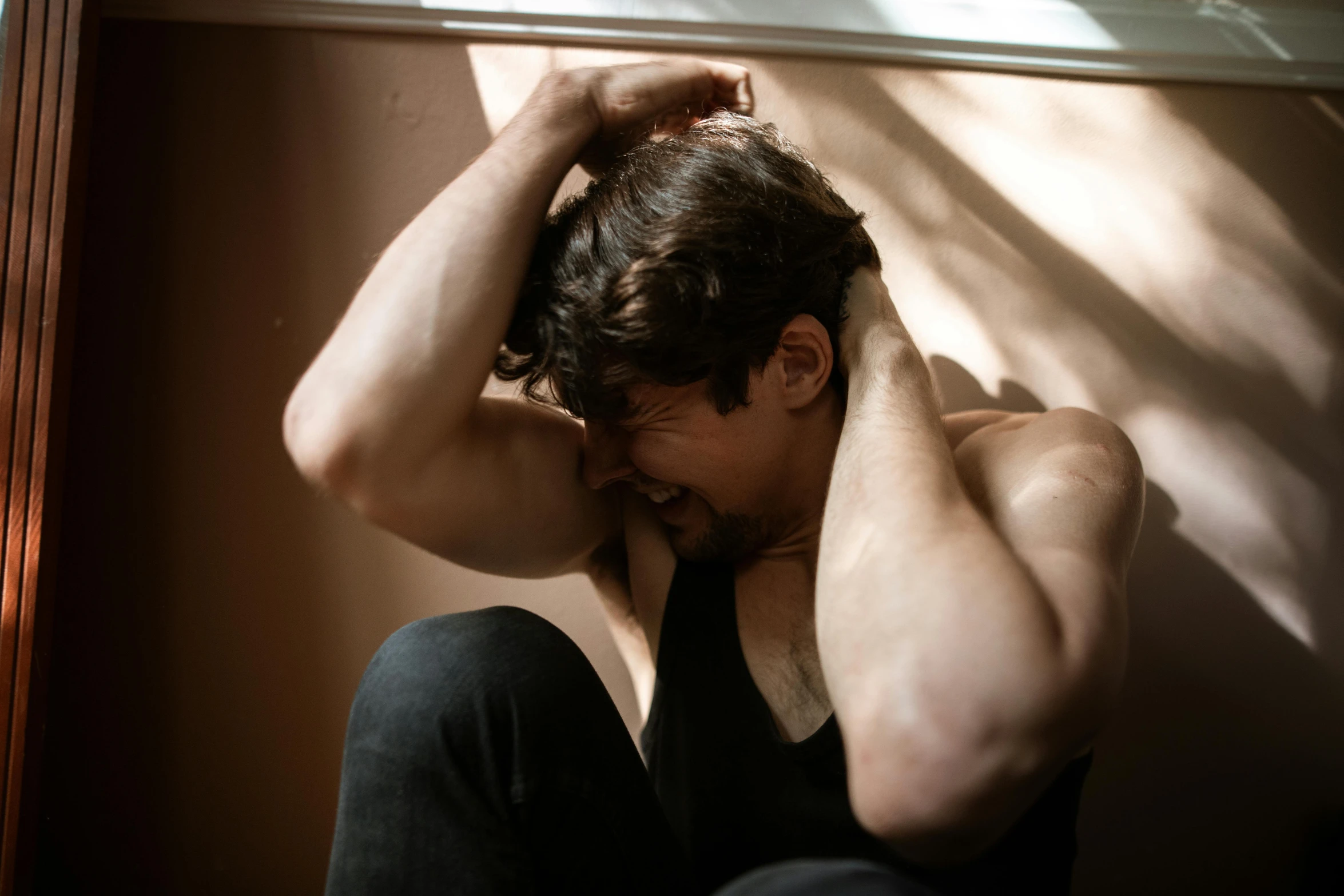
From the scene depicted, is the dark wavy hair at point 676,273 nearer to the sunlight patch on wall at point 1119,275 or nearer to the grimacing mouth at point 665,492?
the grimacing mouth at point 665,492

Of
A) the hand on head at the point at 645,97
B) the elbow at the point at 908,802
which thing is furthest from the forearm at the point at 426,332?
the elbow at the point at 908,802

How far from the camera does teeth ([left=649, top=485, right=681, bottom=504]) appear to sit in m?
0.95

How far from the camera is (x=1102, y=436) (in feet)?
2.64

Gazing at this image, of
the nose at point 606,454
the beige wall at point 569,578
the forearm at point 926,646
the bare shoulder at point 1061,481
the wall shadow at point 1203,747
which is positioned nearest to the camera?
the forearm at point 926,646

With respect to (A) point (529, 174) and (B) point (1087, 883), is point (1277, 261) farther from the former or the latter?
(A) point (529, 174)

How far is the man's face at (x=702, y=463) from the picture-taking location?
86cm

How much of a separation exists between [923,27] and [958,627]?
38.0 inches

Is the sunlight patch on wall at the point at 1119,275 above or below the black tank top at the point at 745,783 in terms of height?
above

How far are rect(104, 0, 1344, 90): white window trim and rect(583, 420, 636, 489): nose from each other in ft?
1.99

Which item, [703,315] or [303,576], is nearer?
[703,315]

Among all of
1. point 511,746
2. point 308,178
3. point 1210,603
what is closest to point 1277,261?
point 1210,603

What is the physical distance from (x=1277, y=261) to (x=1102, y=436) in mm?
718

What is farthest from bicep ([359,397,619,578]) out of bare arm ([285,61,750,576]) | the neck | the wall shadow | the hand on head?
the wall shadow

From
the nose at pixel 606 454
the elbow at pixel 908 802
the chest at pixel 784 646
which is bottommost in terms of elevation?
the chest at pixel 784 646
